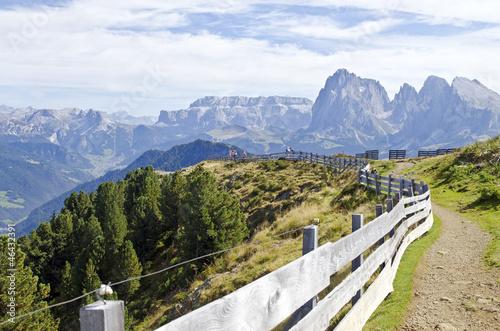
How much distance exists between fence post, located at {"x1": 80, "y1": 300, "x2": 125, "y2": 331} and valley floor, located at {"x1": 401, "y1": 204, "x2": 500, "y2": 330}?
5.96m

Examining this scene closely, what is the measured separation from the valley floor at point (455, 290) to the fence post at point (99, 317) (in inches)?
235

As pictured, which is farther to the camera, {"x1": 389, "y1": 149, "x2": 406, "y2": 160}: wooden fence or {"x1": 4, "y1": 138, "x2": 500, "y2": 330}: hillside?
{"x1": 389, "y1": 149, "x2": 406, "y2": 160}: wooden fence

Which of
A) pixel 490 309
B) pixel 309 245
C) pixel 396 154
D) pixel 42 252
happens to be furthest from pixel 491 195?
pixel 42 252

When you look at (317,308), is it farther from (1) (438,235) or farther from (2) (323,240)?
(1) (438,235)

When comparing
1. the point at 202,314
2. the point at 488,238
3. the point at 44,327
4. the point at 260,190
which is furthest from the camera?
the point at 260,190

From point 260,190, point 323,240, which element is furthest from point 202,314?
point 260,190

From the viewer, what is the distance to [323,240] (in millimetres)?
13414

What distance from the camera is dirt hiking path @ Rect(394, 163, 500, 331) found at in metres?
6.49

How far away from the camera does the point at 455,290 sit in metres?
8.12

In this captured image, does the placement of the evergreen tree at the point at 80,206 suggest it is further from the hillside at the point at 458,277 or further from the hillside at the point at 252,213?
the hillside at the point at 458,277

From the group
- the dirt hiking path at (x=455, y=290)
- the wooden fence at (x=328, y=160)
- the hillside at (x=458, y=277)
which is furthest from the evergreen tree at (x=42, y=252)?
the dirt hiking path at (x=455, y=290)

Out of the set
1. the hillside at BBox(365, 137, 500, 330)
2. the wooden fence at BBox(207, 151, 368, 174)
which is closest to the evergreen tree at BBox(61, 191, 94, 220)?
the wooden fence at BBox(207, 151, 368, 174)

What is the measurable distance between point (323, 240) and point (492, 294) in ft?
20.7

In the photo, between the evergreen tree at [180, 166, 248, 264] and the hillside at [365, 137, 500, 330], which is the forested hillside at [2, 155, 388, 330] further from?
the hillside at [365, 137, 500, 330]
